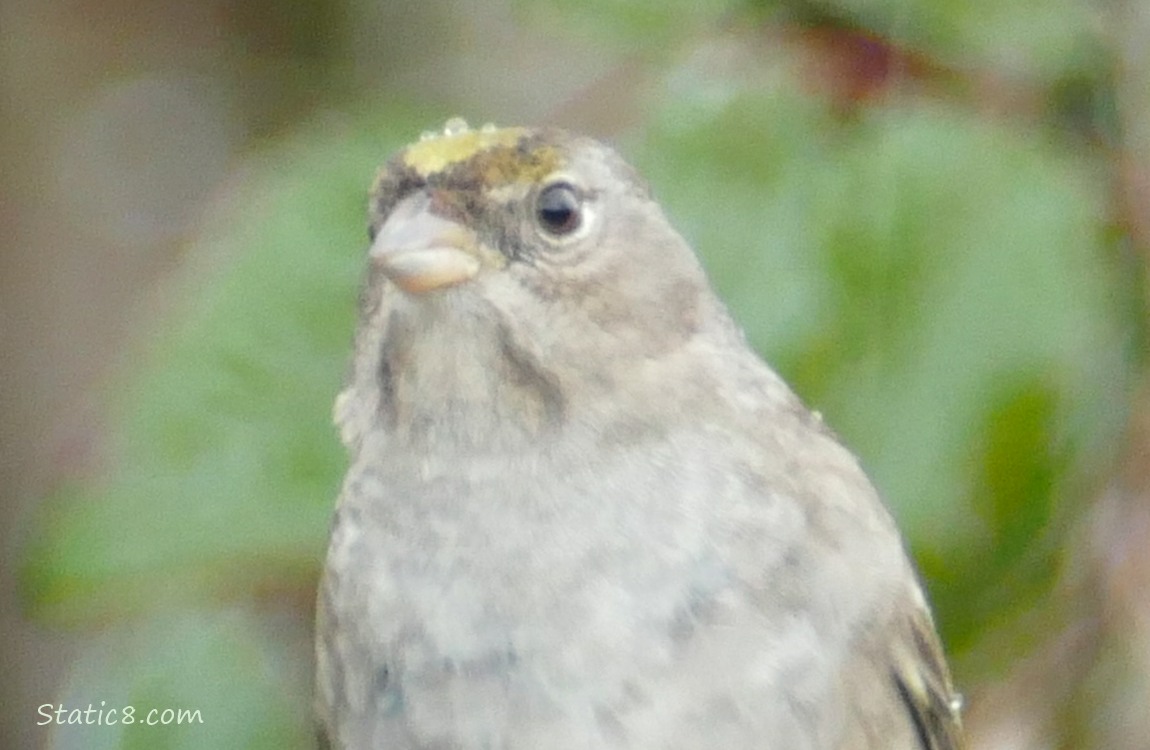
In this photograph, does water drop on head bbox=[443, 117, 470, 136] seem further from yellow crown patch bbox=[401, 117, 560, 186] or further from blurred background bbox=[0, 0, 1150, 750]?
blurred background bbox=[0, 0, 1150, 750]

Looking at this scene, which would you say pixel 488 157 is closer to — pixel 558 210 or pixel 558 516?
pixel 558 210

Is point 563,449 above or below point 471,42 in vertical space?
below

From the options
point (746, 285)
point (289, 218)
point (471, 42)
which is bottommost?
point (746, 285)

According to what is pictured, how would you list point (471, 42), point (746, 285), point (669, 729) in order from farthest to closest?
point (471, 42), point (746, 285), point (669, 729)

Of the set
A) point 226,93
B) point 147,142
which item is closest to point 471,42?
point 226,93

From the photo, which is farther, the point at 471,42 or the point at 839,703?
the point at 471,42

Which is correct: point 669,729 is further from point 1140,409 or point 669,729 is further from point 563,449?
point 1140,409

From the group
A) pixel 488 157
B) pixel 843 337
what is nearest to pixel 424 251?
pixel 488 157

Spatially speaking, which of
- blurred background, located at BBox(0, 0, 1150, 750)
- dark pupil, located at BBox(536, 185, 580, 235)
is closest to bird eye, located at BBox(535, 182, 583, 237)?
dark pupil, located at BBox(536, 185, 580, 235)
